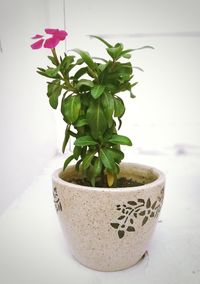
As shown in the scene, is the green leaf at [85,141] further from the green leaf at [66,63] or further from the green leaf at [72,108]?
the green leaf at [66,63]

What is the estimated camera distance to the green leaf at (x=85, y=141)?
2.56 feet

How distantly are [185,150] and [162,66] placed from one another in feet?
1.70

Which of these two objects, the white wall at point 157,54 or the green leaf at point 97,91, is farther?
the white wall at point 157,54

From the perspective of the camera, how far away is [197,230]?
3.43 feet

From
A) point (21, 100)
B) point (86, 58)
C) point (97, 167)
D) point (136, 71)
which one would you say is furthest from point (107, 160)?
point (136, 71)

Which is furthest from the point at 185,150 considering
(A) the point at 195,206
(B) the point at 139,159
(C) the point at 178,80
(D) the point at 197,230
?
(D) the point at 197,230

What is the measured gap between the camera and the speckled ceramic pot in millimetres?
742

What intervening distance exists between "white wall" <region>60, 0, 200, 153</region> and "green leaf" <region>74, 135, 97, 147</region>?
928 mm

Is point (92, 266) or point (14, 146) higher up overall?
point (14, 146)

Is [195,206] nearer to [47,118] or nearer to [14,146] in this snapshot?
[14,146]

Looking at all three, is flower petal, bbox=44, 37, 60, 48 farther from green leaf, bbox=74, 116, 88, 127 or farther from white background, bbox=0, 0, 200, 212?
white background, bbox=0, 0, 200, 212

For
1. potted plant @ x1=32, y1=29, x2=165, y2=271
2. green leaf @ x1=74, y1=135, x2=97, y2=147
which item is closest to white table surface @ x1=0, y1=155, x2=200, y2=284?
potted plant @ x1=32, y1=29, x2=165, y2=271

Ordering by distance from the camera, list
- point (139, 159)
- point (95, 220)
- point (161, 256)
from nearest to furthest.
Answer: point (95, 220) < point (161, 256) < point (139, 159)

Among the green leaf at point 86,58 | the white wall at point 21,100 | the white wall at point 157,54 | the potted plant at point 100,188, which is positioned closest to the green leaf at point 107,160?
the potted plant at point 100,188
